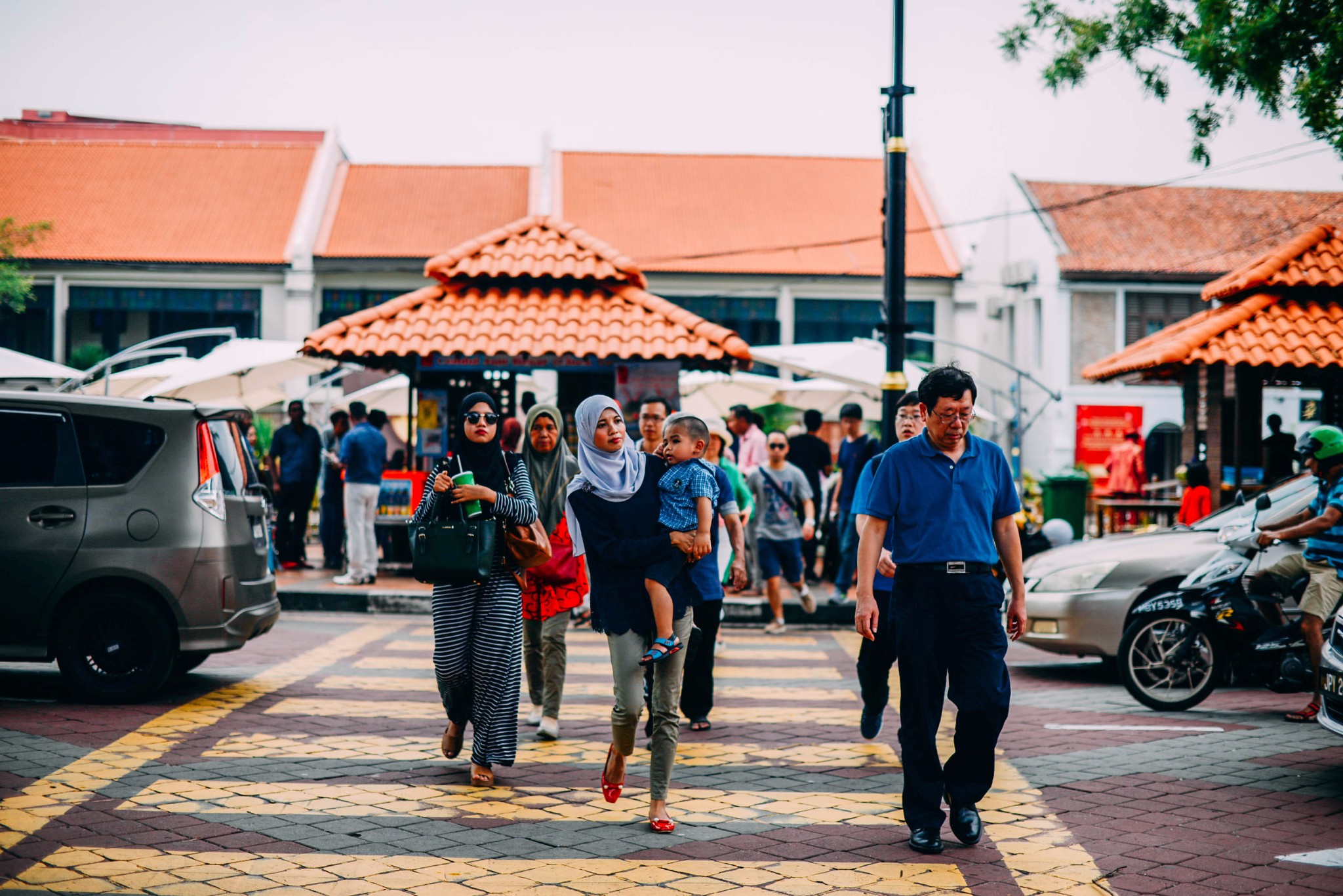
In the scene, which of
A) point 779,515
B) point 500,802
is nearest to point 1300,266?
point 779,515

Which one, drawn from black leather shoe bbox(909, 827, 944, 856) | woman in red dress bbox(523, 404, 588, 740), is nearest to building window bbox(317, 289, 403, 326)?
woman in red dress bbox(523, 404, 588, 740)

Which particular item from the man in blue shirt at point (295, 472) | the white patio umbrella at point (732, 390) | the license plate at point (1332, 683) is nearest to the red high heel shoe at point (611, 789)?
the license plate at point (1332, 683)

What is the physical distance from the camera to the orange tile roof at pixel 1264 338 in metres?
13.5

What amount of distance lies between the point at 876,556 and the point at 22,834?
11.8 feet

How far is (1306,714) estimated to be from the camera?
26.5 ft

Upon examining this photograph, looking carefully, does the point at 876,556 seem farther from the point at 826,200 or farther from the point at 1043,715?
the point at 826,200

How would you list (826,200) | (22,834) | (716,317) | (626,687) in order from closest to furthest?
(22,834), (626,687), (716,317), (826,200)

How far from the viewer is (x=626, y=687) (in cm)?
557

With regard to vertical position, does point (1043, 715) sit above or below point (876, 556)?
below

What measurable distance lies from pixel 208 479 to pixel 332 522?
797cm

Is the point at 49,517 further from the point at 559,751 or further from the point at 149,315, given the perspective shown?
the point at 149,315

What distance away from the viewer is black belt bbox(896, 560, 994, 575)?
516cm

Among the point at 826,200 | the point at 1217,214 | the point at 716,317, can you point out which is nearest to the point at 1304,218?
the point at 1217,214

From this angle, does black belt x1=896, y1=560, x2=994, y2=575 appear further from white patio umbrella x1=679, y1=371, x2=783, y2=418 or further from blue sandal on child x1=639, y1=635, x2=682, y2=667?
white patio umbrella x1=679, y1=371, x2=783, y2=418
